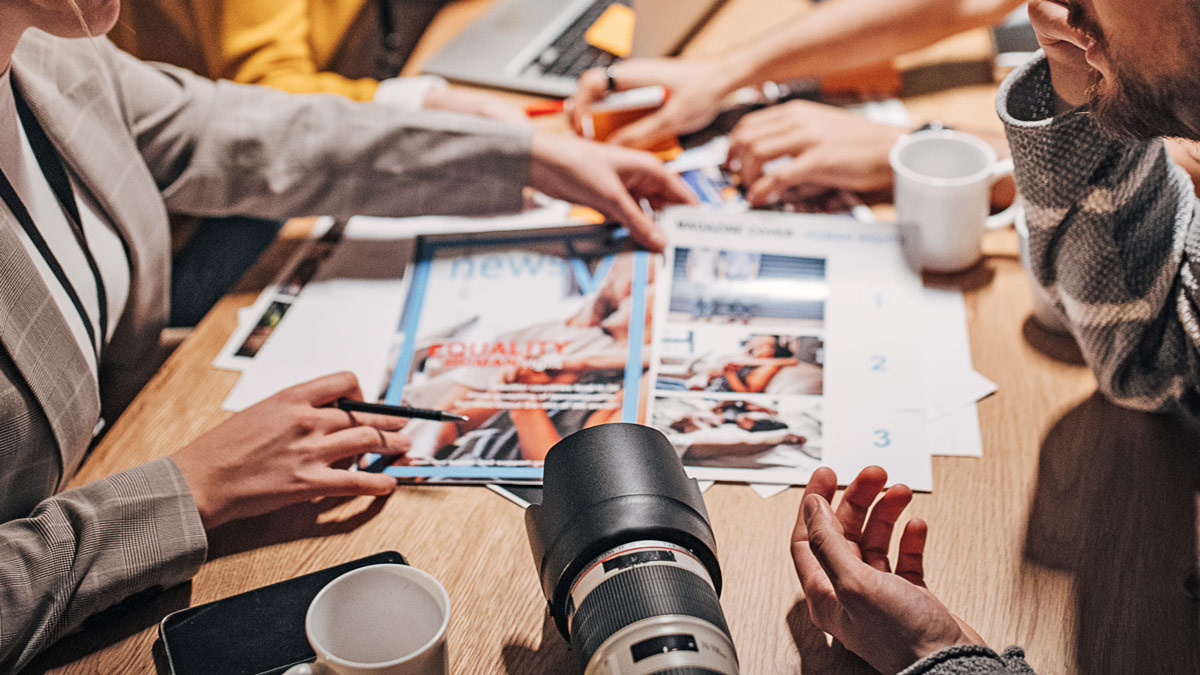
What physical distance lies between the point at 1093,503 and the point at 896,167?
0.36 meters

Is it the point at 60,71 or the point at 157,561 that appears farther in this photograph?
the point at 60,71

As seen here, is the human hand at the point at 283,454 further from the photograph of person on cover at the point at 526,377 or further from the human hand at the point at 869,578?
the human hand at the point at 869,578

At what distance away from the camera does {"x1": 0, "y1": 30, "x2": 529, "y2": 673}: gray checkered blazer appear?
0.63 m

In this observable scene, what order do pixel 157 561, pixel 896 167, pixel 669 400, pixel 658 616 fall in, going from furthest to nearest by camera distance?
1. pixel 896 167
2. pixel 669 400
3. pixel 157 561
4. pixel 658 616

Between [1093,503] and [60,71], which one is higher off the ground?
[60,71]

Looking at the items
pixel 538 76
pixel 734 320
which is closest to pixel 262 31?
pixel 538 76

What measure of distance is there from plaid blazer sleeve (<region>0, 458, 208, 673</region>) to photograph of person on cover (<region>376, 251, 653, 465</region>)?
0.17 metres

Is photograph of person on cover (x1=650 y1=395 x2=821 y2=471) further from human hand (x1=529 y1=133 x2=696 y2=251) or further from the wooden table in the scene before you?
human hand (x1=529 y1=133 x2=696 y2=251)

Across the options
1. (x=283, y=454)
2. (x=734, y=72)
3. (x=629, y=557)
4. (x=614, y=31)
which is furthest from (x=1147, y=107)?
(x=614, y=31)

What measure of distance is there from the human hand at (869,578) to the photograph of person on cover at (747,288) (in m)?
0.21

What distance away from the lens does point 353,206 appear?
975 mm

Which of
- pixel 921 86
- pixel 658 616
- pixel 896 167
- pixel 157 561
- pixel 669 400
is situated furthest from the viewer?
pixel 921 86

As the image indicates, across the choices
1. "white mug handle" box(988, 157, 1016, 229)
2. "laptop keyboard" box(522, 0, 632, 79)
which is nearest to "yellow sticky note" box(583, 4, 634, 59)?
"laptop keyboard" box(522, 0, 632, 79)

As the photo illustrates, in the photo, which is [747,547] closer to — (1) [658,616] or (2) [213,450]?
(1) [658,616]
